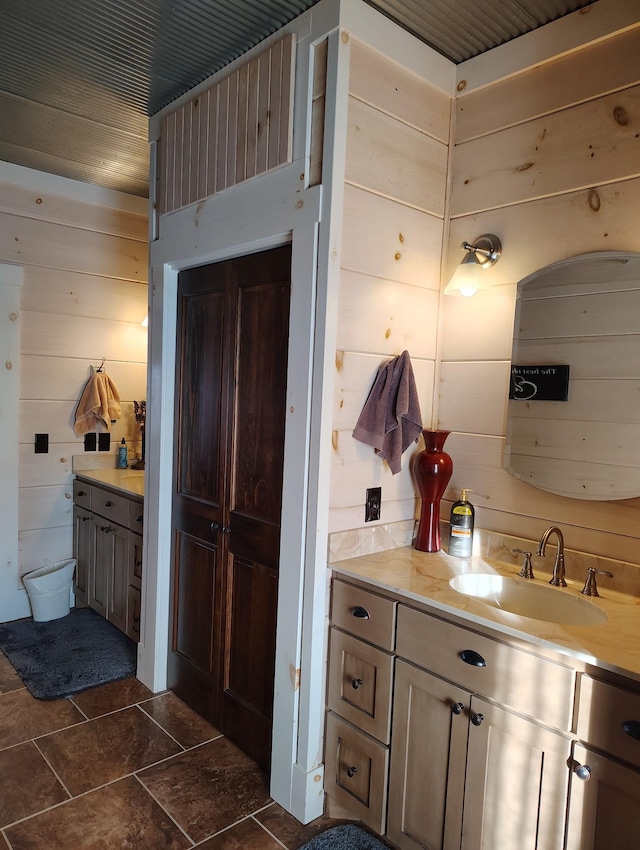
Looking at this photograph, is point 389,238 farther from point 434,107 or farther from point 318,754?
point 318,754

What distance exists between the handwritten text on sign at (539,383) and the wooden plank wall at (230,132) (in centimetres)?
109

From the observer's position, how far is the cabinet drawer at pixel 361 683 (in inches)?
71.7

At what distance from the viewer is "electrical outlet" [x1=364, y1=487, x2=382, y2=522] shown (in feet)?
6.88

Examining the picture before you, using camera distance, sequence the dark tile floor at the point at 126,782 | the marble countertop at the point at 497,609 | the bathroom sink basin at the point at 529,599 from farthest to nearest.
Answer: the dark tile floor at the point at 126,782 < the bathroom sink basin at the point at 529,599 < the marble countertop at the point at 497,609

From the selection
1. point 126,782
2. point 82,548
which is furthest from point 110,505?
point 126,782

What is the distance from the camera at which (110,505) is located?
10.8 feet

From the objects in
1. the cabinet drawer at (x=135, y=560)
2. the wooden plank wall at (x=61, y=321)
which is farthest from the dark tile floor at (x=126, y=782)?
the wooden plank wall at (x=61, y=321)

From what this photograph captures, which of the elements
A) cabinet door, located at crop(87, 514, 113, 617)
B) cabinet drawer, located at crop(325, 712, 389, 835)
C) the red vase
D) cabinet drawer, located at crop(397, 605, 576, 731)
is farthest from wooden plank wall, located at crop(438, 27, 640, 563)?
cabinet door, located at crop(87, 514, 113, 617)

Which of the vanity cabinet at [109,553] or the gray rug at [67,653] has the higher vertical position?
the vanity cabinet at [109,553]

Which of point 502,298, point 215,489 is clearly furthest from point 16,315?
point 502,298

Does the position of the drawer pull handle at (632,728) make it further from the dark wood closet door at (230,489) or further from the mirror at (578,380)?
the dark wood closet door at (230,489)

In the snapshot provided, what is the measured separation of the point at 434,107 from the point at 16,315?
2586mm

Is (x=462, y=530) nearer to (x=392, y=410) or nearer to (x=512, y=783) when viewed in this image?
(x=392, y=410)

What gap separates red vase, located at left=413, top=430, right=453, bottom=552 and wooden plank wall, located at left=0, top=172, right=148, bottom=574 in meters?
2.40
